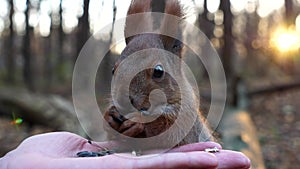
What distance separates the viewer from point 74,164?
47.2 inches

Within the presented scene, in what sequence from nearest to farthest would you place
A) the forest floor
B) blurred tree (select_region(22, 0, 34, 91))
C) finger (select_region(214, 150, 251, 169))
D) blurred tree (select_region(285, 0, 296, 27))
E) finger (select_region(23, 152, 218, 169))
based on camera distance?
1. finger (select_region(23, 152, 218, 169))
2. finger (select_region(214, 150, 251, 169))
3. the forest floor
4. blurred tree (select_region(285, 0, 296, 27))
5. blurred tree (select_region(22, 0, 34, 91))

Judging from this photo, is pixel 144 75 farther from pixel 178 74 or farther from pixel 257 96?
pixel 257 96

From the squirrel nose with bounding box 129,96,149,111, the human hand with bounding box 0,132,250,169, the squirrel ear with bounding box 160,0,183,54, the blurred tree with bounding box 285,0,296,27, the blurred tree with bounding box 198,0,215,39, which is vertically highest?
the blurred tree with bounding box 285,0,296,27

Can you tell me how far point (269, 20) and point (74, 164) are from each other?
8.81 meters

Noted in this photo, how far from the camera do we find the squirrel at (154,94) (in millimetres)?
1376

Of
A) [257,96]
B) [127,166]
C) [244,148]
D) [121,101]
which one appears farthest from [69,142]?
[257,96]

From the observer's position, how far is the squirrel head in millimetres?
1391

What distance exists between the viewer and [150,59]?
1.50 meters

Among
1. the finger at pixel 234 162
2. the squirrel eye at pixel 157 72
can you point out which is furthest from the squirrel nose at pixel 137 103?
the finger at pixel 234 162

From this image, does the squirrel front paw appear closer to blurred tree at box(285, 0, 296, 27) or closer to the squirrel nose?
the squirrel nose

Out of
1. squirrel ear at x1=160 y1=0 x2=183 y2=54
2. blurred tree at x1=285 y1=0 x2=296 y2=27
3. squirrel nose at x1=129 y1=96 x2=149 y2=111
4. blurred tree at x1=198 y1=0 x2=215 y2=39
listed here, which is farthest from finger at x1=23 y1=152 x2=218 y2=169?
blurred tree at x1=285 y1=0 x2=296 y2=27

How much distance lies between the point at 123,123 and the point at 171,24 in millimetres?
461

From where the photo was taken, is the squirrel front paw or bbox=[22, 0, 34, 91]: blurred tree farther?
bbox=[22, 0, 34, 91]: blurred tree

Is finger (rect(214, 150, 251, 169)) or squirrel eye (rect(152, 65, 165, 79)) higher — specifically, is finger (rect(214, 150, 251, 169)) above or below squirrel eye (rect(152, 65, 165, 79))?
below
